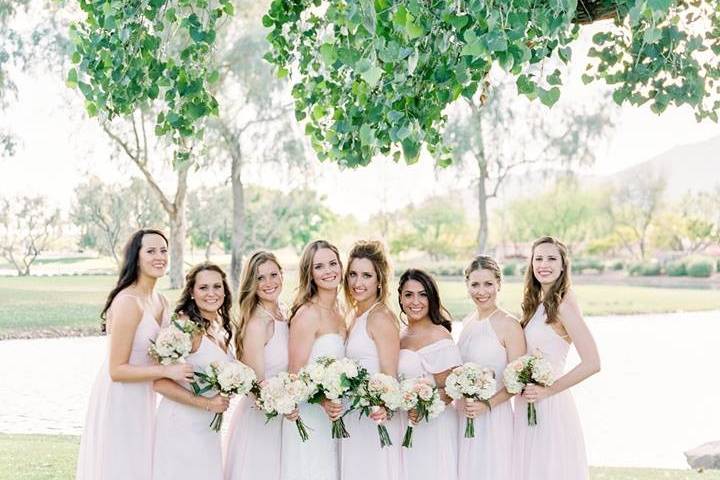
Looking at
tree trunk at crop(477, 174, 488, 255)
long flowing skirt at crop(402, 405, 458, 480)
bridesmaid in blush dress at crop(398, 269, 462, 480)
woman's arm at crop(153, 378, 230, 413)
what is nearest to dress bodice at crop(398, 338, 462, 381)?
bridesmaid in blush dress at crop(398, 269, 462, 480)

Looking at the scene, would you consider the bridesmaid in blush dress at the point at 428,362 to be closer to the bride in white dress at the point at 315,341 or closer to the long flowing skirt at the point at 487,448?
the long flowing skirt at the point at 487,448

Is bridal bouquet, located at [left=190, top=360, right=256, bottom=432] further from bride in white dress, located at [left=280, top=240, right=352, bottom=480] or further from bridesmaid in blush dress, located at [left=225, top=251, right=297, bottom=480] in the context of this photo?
bride in white dress, located at [left=280, top=240, right=352, bottom=480]

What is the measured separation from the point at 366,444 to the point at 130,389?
4.44ft

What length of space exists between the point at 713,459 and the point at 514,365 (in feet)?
19.1

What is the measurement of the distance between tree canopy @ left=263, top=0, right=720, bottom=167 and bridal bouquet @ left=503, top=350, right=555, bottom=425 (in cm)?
136

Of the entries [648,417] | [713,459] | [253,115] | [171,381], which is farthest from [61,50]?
[171,381]

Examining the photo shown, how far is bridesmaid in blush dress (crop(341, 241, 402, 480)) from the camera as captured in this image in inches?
218

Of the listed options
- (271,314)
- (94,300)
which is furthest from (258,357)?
(94,300)

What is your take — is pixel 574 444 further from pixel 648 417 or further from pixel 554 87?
pixel 648 417

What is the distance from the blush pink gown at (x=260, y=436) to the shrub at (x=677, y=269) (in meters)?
46.3

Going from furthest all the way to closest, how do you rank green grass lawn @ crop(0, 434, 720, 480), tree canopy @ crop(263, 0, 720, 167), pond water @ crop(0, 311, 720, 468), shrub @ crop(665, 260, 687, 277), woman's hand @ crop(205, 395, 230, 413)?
shrub @ crop(665, 260, 687, 277) < pond water @ crop(0, 311, 720, 468) < green grass lawn @ crop(0, 434, 720, 480) < woman's hand @ crop(205, 395, 230, 413) < tree canopy @ crop(263, 0, 720, 167)

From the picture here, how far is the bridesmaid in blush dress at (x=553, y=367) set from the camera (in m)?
5.66

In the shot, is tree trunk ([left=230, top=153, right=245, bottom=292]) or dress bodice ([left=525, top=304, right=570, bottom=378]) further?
tree trunk ([left=230, top=153, right=245, bottom=292])

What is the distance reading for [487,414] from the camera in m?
5.68
